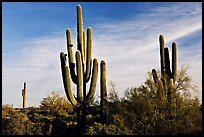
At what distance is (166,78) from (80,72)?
432 cm

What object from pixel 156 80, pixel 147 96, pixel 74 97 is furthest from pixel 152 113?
pixel 74 97

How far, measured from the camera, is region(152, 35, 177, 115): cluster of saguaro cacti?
51.6 ft

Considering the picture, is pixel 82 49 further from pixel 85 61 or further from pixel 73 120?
pixel 73 120

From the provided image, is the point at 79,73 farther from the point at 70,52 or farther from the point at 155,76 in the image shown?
the point at 155,76

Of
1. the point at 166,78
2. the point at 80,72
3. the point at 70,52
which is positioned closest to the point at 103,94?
the point at 80,72

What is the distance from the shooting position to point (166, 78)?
16688 millimetres

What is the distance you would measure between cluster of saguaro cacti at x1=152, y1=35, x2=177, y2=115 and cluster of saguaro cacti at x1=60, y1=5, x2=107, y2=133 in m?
3.03

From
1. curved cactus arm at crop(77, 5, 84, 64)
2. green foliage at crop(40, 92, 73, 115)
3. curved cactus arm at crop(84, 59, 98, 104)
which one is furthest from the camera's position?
green foliage at crop(40, 92, 73, 115)

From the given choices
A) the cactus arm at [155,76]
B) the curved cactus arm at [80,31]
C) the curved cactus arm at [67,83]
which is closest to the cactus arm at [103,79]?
the curved cactus arm at [80,31]

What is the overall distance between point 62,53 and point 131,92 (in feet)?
13.8

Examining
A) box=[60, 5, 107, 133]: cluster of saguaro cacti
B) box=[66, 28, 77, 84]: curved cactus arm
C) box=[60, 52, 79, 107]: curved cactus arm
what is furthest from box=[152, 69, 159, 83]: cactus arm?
box=[60, 52, 79, 107]: curved cactus arm

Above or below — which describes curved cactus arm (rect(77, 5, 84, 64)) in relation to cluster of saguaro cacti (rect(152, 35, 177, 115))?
above

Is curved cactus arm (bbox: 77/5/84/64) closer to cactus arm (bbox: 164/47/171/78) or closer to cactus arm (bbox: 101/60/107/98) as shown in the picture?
cactus arm (bbox: 101/60/107/98)

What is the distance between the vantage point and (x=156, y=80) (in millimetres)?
16594
